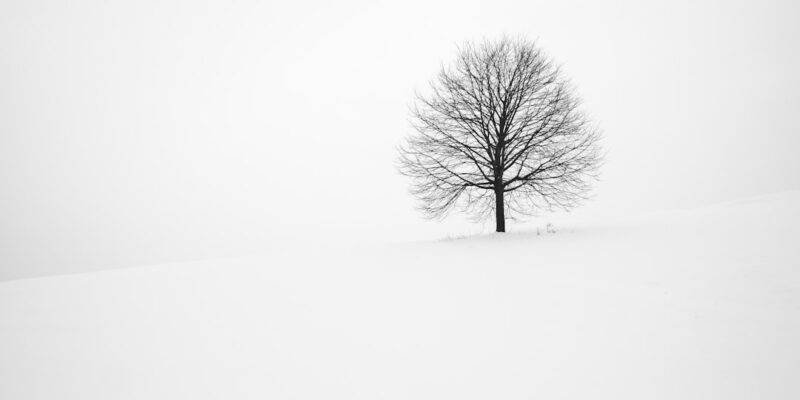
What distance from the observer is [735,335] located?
13.6ft

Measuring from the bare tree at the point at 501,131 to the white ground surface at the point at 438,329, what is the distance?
460 centimetres

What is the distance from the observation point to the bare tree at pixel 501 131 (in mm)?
12320

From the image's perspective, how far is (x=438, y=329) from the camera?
491cm

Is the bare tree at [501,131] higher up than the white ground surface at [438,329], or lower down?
higher up

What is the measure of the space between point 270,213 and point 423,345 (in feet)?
278

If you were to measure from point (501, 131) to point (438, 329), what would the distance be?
9.54 metres

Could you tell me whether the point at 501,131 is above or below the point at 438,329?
above

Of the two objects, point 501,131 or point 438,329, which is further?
point 501,131

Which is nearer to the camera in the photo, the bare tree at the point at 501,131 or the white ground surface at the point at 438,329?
the white ground surface at the point at 438,329

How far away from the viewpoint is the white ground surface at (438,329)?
3.67 meters

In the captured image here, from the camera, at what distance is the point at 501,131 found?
12.8m

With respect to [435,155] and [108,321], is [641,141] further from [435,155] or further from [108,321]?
[108,321]

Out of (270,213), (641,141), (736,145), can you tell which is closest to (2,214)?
(270,213)

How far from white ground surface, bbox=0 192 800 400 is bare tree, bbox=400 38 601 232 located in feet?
15.1
